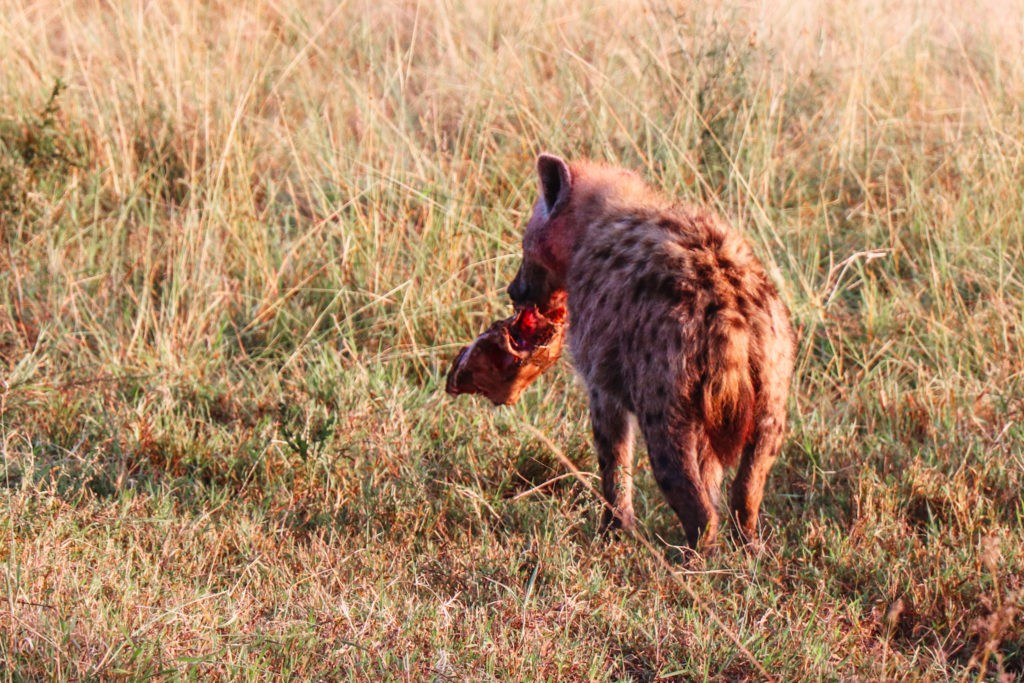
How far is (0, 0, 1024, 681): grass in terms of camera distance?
341cm

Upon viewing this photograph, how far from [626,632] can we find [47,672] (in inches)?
57.0

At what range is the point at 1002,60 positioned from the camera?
682cm

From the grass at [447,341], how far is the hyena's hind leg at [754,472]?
11cm

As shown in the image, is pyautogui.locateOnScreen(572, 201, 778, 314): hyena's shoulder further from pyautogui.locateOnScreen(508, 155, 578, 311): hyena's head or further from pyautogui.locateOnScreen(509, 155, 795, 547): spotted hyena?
pyautogui.locateOnScreen(508, 155, 578, 311): hyena's head

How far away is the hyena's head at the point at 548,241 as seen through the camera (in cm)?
420

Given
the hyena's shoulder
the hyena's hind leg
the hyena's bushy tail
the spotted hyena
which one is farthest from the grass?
the hyena's shoulder

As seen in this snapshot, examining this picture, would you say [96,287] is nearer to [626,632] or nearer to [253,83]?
[253,83]

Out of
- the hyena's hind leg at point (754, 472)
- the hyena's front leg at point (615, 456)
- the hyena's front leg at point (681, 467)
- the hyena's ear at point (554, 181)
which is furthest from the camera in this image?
the hyena's ear at point (554, 181)

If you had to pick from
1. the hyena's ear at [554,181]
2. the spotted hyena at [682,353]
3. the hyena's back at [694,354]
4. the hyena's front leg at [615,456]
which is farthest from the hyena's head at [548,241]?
the hyena's front leg at [615,456]

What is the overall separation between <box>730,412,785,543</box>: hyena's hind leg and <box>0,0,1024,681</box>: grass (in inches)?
4.5

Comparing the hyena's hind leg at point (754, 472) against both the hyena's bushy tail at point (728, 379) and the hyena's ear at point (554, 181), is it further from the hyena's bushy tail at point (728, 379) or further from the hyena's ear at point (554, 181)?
the hyena's ear at point (554, 181)

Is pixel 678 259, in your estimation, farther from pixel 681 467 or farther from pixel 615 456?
pixel 615 456

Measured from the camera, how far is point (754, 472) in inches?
146

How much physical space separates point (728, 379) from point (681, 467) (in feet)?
0.91
